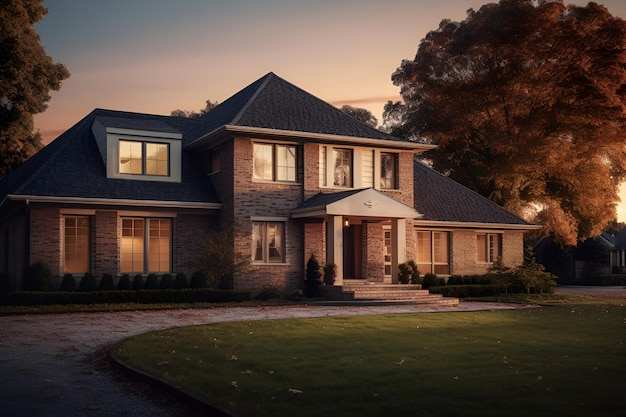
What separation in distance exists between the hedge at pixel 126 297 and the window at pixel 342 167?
6.91 m

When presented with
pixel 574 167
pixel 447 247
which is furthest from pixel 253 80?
pixel 574 167

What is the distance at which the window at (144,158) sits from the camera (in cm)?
2725

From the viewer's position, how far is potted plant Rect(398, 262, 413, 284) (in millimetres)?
27953

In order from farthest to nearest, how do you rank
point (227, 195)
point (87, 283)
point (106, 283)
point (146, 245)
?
point (227, 195), point (146, 245), point (106, 283), point (87, 283)

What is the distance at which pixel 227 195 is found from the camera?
27.3m

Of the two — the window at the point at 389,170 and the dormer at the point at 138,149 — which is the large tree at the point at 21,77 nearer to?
the dormer at the point at 138,149

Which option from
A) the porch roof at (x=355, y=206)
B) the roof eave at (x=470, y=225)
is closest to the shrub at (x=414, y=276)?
the porch roof at (x=355, y=206)

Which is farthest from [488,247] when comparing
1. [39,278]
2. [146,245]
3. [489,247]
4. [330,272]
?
[39,278]

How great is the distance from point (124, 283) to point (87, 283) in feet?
4.31

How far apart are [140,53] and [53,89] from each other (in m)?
11.1

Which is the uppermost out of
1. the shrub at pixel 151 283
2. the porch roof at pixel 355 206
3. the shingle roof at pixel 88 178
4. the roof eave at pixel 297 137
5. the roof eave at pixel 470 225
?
the roof eave at pixel 297 137

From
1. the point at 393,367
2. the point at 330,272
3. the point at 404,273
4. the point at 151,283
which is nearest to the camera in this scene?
the point at 393,367

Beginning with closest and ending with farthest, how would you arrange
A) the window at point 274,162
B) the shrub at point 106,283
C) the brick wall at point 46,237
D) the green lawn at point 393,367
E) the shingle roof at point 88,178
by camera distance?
the green lawn at point 393,367 < the brick wall at point 46,237 < the shrub at point 106,283 < the shingle roof at point 88,178 < the window at point 274,162

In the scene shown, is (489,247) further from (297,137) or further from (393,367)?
(393,367)
